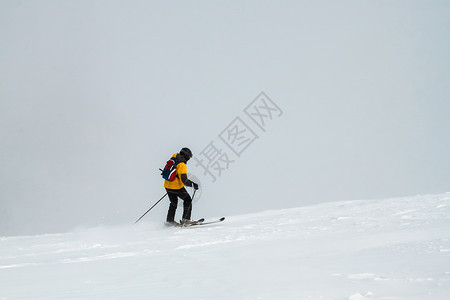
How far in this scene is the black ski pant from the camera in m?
9.45

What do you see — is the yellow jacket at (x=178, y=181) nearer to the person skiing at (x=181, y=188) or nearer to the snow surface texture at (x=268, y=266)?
the person skiing at (x=181, y=188)

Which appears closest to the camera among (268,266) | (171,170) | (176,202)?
(268,266)

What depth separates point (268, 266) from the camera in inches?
147

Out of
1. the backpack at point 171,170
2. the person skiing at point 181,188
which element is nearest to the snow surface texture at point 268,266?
the person skiing at point 181,188

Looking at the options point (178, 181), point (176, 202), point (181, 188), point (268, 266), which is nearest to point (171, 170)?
point (178, 181)

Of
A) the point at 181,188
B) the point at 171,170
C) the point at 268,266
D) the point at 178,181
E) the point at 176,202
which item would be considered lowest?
the point at 268,266

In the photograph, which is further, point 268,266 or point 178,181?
point 178,181

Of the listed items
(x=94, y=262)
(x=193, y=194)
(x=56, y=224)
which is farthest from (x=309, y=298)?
(x=56, y=224)

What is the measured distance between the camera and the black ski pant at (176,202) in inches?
372

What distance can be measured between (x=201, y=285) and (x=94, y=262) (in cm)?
222

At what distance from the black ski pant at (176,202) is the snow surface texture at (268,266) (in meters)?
3.08

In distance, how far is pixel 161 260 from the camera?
15.2 ft

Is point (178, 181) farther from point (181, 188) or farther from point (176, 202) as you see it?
point (176, 202)

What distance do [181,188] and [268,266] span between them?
5.93 meters
